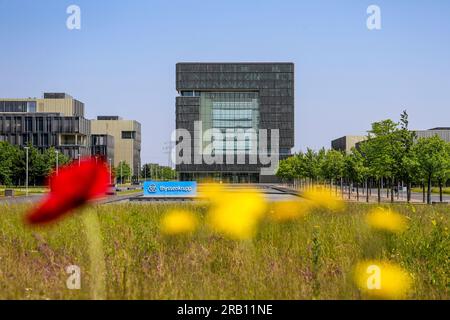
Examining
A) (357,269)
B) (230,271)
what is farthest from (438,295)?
(230,271)

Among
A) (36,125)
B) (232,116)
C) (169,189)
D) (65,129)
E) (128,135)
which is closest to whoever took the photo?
(169,189)

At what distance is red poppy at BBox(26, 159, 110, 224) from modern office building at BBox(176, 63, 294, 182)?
12843cm

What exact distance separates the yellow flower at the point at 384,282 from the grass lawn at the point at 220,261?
96mm

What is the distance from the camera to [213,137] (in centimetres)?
13025

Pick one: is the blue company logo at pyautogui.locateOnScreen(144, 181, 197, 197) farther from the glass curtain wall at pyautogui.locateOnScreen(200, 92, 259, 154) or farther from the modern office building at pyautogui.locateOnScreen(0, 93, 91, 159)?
the glass curtain wall at pyautogui.locateOnScreen(200, 92, 259, 154)

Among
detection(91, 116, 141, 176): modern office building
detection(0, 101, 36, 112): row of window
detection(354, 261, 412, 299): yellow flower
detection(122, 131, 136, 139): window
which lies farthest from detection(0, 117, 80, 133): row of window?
detection(354, 261, 412, 299): yellow flower

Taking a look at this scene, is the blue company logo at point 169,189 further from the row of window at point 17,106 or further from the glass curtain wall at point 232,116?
the glass curtain wall at point 232,116

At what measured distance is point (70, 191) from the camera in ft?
4.30

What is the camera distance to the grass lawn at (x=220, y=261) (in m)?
4.63

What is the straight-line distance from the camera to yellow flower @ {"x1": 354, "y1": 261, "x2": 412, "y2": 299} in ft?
14.9

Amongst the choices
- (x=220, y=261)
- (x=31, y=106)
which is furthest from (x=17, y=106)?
(x=220, y=261)

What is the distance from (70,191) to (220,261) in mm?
5317

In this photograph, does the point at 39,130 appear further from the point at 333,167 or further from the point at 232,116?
the point at 333,167
